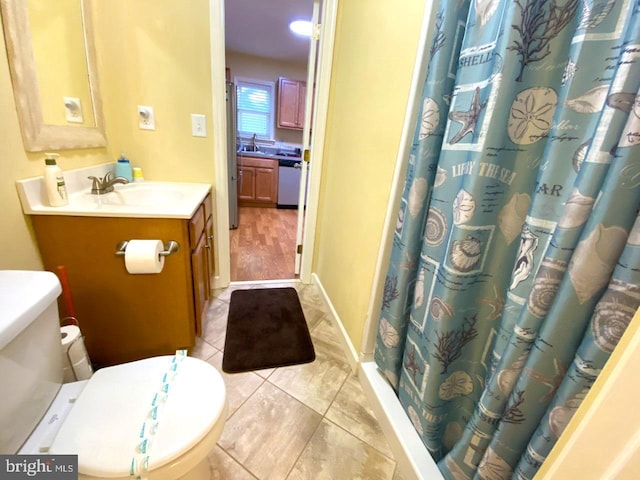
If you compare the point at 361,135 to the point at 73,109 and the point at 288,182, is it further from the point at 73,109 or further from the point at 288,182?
the point at 288,182

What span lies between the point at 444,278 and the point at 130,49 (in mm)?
1991

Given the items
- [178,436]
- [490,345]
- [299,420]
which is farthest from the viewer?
[299,420]

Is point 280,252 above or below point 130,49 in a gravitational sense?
below

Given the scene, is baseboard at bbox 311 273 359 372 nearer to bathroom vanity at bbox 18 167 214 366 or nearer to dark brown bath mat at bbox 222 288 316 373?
dark brown bath mat at bbox 222 288 316 373

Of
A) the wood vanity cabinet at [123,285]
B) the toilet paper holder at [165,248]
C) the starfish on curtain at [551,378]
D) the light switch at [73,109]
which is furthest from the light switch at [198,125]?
the starfish on curtain at [551,378]

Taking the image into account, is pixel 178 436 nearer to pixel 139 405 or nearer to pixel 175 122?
pixel 139 405

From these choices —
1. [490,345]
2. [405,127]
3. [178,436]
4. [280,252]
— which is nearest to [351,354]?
[490,345]

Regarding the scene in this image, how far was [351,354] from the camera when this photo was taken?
1.49 meters

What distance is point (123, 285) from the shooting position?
1.15 m

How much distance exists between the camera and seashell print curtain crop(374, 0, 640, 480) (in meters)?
0.52

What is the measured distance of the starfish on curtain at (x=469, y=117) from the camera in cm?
74

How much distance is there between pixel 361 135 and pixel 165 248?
1090 millimetres

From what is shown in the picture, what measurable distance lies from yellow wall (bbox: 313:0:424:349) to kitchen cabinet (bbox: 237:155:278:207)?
255 cm

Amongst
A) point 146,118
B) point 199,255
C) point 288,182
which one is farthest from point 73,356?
point 288,182
